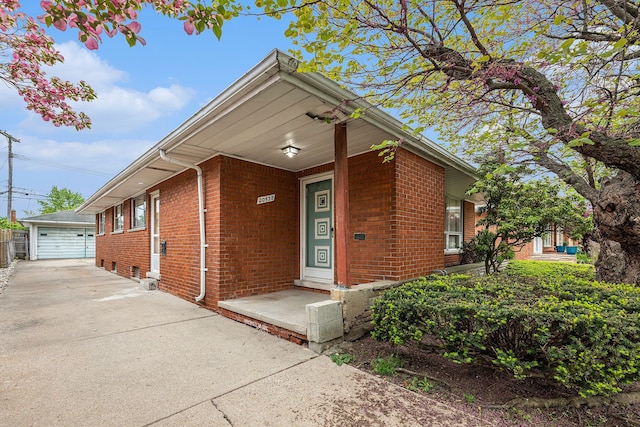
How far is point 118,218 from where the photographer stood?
1096 cm

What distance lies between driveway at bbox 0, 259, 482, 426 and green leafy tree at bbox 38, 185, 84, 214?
1762 inches

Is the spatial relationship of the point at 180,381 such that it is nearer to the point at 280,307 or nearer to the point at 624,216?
the point at 280,307

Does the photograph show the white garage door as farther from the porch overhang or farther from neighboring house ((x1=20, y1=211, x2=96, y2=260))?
the porch overhang

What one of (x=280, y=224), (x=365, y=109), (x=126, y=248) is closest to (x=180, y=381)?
(x=365, y=109)

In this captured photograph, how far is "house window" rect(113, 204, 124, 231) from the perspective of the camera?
1052cm

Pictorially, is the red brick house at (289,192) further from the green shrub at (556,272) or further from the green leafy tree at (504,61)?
the green shrub at (556,272)

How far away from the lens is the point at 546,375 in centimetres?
224

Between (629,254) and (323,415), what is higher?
(629,254)

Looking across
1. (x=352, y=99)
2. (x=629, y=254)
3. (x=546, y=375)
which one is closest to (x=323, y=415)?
(x=546, y=375)

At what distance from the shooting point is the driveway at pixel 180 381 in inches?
81.7

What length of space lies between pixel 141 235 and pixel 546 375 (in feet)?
30.1

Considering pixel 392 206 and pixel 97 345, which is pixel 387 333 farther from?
pixel 97 345

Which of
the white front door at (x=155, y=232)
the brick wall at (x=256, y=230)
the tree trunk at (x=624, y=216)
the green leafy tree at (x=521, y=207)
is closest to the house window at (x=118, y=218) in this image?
the white front door at (x=155, y=232)

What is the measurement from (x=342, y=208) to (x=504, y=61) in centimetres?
230
